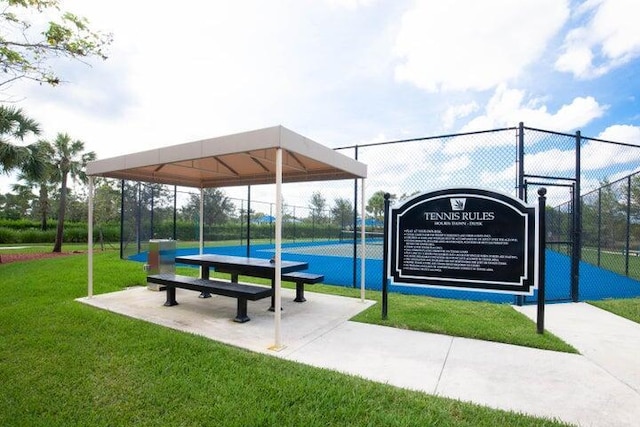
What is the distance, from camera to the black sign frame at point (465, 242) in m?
4.48

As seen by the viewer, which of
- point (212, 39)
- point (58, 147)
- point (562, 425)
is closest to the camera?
point (562, 425)

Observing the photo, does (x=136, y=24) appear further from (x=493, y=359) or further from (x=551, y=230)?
(x=551, y=230)

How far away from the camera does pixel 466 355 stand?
3.81 metres

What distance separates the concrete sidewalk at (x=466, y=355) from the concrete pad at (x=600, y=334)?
1cm

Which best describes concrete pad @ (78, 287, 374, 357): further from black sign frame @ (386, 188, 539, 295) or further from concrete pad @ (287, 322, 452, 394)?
black sign frame @ (386, 188, 539, 295)

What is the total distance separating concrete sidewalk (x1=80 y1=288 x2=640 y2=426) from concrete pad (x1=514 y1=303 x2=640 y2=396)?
0.01m

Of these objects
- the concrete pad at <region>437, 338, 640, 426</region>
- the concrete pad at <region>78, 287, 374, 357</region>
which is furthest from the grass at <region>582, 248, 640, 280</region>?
the concrete pad at <region>78, 287, 374, 357</region>

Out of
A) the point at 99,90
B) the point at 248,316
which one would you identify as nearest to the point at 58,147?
the point at 99,90

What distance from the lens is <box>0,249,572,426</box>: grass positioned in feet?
8.31

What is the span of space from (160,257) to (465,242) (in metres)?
5.84

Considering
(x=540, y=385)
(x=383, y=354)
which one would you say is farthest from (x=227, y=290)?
(x=540, y=385)

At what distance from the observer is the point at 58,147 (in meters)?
18.7

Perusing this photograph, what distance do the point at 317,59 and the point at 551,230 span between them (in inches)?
485

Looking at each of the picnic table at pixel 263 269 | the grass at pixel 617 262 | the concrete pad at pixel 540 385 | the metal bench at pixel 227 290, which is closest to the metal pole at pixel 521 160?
the concrete pad at pixel 540 385
